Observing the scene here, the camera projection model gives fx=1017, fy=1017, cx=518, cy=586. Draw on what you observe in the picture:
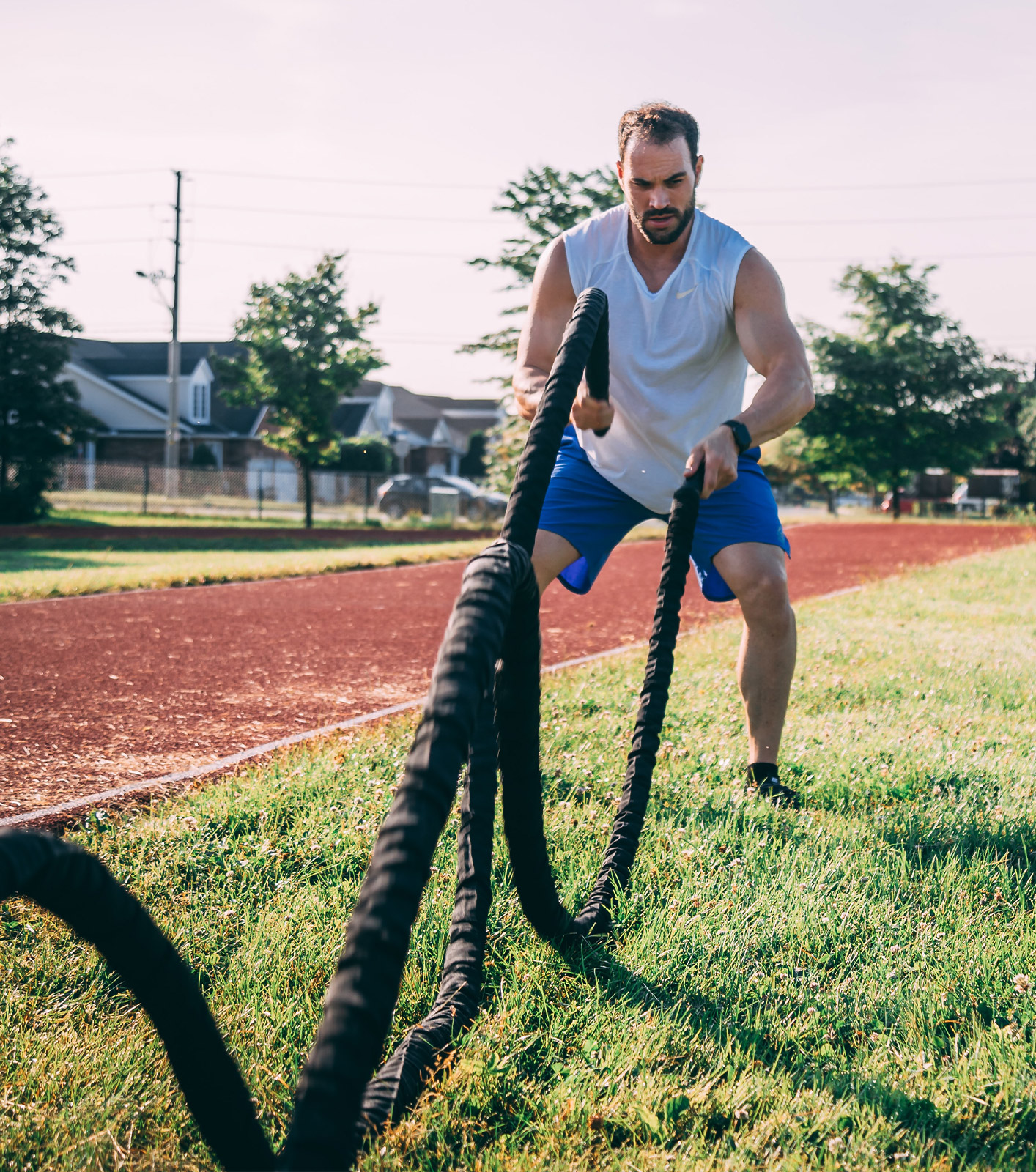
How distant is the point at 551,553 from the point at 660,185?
1276 mm

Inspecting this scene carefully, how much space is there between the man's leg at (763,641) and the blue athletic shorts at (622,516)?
0.06m

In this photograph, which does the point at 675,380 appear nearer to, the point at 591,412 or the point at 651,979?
the point at 591,412

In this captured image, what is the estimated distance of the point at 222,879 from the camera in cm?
284

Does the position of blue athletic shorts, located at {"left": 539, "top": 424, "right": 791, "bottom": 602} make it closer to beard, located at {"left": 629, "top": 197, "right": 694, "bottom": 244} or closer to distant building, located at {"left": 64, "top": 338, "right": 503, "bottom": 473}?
beard, located at {"left": 629, "top": 197, "right": 694, "bottom": 244}

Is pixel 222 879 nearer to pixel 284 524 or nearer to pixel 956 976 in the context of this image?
pixel 956 976

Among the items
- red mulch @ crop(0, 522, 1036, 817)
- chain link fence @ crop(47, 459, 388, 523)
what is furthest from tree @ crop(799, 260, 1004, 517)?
red mulch @ crop(0, 522, 1036, 817)

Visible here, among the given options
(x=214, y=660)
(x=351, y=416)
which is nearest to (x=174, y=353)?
(x=351, y=416)

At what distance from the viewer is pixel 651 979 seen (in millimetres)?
2309

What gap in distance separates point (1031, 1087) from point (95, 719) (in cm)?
425

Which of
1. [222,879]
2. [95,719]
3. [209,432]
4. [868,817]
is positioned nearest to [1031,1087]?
[868,817]

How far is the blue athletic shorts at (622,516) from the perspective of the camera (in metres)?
3.60

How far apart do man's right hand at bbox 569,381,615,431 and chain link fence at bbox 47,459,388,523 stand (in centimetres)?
2875

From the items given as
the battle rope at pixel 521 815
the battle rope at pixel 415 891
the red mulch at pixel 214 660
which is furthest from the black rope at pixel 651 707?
the red mulch at pixel 214 660

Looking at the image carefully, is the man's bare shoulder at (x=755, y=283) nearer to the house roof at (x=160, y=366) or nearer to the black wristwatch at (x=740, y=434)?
the black wristwatch at (x=740, y=434)
